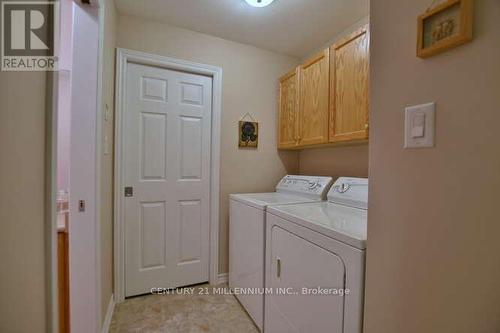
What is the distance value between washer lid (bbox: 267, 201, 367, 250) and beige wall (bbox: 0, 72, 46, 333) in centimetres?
101

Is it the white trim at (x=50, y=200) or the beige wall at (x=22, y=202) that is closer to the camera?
the beige wall at (x=22, y=202)

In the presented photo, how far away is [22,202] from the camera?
1.62ft

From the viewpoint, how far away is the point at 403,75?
26.5 inches

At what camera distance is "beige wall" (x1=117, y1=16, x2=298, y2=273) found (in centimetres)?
208

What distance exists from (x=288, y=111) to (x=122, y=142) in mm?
1617

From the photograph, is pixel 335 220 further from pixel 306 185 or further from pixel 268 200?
pixel 306 185

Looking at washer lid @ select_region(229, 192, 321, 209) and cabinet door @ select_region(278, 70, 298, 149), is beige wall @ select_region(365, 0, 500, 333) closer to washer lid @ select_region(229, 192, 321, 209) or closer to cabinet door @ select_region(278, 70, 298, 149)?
washer lid @ select_region(229, 192, 321, 209)

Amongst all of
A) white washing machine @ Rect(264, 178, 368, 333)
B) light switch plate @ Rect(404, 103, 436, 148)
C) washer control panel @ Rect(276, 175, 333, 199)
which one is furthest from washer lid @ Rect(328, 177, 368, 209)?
light switch plate @ Rect(404, 103, 436, 148)

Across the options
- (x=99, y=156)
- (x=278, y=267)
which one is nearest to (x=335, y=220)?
(x=278, y=267)

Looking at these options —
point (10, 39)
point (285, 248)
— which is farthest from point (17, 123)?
point (285, 248)

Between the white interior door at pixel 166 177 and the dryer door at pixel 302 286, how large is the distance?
1.01 meters

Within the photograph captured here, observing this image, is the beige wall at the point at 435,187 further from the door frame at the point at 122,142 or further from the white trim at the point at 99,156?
the door frame at the point at 122,142

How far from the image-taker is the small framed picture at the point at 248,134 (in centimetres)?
239

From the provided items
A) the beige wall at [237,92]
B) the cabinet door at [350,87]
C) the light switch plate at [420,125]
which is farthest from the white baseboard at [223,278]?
the light switch plate at [420,125]
